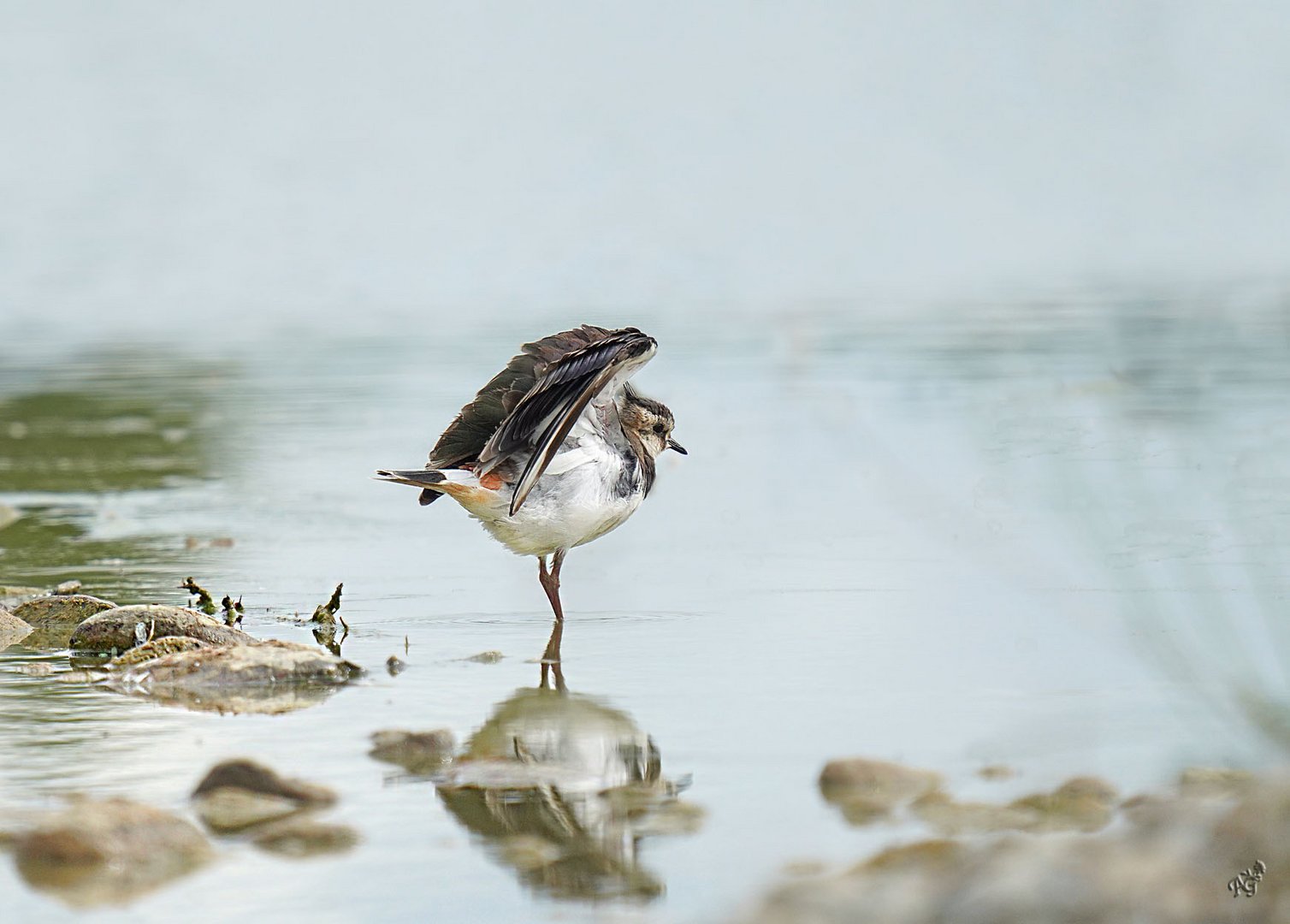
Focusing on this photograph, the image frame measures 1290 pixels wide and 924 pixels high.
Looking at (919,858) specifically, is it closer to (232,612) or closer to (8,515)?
(232,612)

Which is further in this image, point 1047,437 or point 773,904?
point 1047,437

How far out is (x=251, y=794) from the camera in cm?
504

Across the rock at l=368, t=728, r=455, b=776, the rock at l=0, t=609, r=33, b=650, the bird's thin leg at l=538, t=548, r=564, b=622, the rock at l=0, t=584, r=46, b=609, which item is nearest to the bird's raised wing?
the bird's thin leg at l=538, t=548, r=564, b=622

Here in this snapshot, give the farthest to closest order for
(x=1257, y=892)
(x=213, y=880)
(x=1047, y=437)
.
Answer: (x=1047, y=437), (x=213, y=880), (x=1257, y=892)

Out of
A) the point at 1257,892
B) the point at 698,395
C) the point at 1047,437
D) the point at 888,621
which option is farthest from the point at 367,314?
the point at 1257,892

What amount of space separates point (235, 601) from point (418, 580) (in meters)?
0.89

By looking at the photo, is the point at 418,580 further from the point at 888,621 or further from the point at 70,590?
the point at 888,621

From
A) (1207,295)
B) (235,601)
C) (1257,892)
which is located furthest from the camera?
(1207,295)

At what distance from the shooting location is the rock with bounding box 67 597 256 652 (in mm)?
7109

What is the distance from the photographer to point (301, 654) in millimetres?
6598

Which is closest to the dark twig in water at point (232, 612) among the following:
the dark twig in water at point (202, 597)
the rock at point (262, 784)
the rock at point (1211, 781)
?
Result: the dark twig in water at point (202, 597)

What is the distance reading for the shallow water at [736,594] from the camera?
470cm

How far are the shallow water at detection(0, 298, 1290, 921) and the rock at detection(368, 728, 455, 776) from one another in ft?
0.31

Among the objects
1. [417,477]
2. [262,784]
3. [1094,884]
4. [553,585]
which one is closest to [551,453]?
[417,477]
